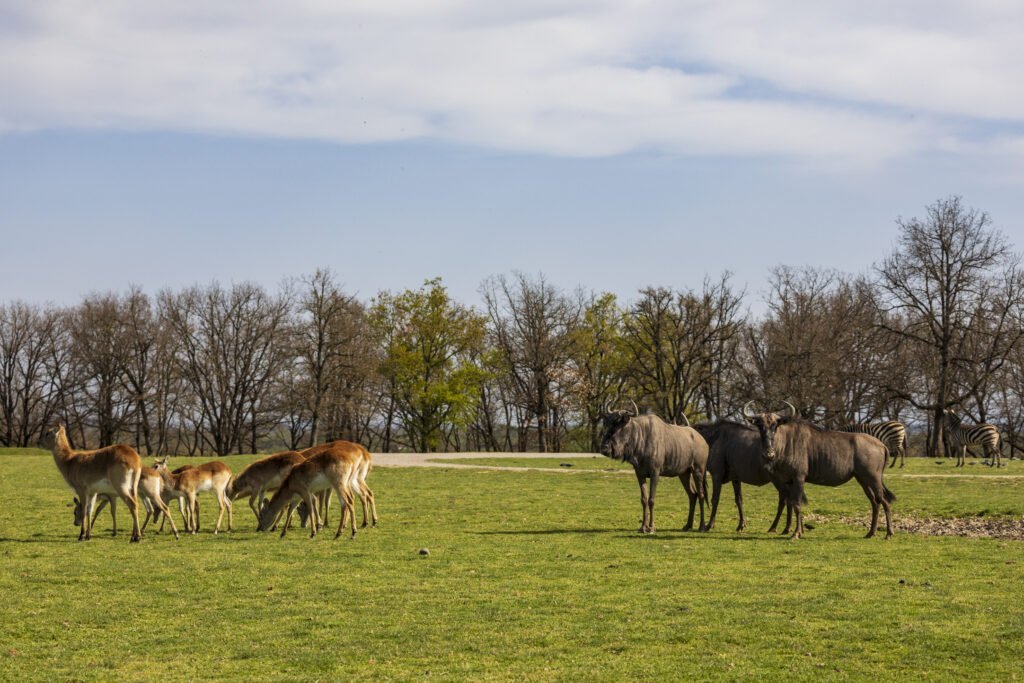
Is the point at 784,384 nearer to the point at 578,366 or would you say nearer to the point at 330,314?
the point at 578,366

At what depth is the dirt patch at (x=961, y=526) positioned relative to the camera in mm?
19922

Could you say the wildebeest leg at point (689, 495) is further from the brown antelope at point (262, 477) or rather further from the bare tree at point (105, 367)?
the bare tree at point (105, 367)

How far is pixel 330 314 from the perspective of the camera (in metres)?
79.5

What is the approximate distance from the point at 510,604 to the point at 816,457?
8931mm

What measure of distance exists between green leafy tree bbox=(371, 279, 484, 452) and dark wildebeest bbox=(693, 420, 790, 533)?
56.6 meters

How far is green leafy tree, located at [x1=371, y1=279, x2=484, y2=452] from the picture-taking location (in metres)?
78.0

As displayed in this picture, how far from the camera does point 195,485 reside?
65.1 ft

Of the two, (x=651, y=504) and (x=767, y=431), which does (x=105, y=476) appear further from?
(x=767, y=431)

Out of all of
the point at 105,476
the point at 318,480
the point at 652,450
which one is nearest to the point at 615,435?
the point at 652,450

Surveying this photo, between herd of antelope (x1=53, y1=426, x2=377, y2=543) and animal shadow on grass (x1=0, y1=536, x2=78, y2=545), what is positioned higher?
Result: herd of antelope (x1=53, y1=426, x2=377, y2=543)

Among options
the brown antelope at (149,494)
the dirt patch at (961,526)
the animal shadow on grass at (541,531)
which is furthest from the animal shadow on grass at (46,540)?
the dirt patch at (961,526)

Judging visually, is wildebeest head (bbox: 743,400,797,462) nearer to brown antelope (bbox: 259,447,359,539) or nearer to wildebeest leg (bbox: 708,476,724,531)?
wildebeest leg (bbox: 708,476,724,531)

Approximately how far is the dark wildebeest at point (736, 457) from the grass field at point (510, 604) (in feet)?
3.34

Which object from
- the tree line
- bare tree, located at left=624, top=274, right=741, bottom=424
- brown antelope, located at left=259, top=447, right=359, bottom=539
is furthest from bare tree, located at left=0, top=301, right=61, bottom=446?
brown antelope, located at left=259, top=447, right=359, bottom=539
